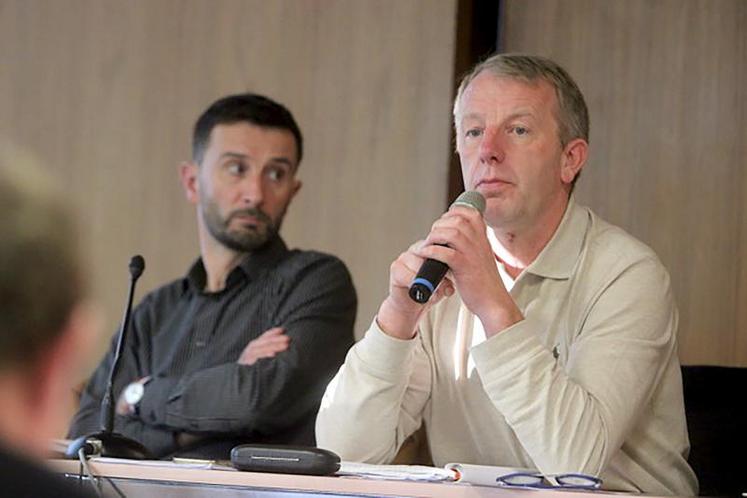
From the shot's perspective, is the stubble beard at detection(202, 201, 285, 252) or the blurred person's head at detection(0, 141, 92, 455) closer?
the blurred person's head at detection(0, 141, 92, 455)

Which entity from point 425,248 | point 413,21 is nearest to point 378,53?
point 413,21

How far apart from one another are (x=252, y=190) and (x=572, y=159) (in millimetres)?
1122

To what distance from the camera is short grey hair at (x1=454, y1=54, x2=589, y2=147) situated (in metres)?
2.42

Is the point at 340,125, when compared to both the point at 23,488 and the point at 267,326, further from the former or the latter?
the point at 23,488

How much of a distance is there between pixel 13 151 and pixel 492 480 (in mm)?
1020

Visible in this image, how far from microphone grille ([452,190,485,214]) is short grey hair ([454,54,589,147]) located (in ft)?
0.85

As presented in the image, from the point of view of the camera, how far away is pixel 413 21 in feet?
12.8

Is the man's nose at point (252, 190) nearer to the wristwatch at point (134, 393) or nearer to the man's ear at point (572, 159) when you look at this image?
the wristwatch at point (134, 393)

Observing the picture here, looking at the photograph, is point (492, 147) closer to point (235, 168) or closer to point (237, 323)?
point (237, 323)

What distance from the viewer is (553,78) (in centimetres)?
243

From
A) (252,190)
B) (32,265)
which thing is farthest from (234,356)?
(32,265)

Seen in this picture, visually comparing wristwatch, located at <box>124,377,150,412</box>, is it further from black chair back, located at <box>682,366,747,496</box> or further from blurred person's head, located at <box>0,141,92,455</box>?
blurred person's head, located at <box>0,141,92,455</box>

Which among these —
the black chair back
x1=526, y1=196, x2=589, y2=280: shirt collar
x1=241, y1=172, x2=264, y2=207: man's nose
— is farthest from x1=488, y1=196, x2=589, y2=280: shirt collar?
x1=241, y1=172, x2=264, y2=207: man's nose

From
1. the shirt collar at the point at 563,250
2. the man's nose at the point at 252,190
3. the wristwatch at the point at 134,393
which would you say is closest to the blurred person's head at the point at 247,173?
the man's nose at the point at 252,190
